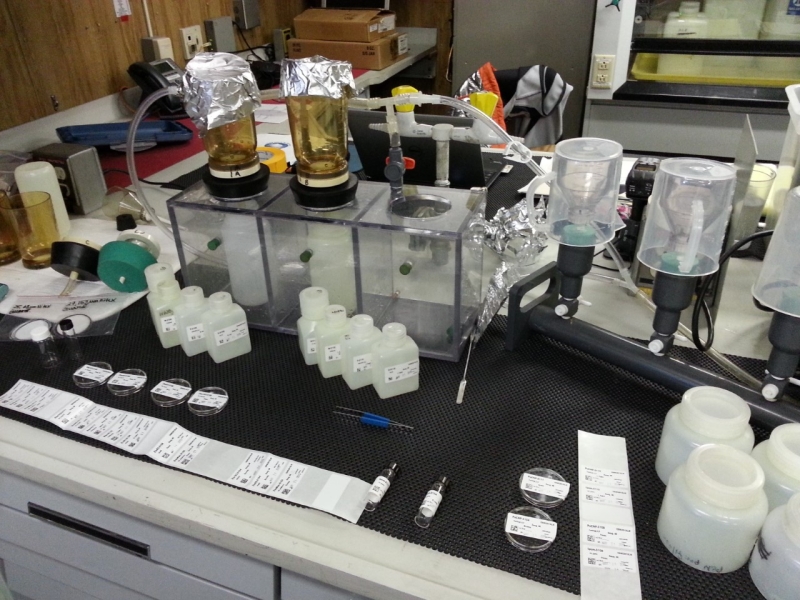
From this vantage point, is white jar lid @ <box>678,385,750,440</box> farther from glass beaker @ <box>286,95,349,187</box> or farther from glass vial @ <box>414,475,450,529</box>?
glass beaker @ <box>286,95,349,187</box>

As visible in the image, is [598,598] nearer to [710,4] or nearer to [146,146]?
[146,146]

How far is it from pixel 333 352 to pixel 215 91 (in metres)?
0.45

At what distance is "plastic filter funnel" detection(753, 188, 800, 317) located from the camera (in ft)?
2.32

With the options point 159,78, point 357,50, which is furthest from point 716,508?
point 357,50

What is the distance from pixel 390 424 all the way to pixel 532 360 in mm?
273

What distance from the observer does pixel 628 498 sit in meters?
0.74

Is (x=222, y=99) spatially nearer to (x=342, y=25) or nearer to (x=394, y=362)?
(x=394, y=362)

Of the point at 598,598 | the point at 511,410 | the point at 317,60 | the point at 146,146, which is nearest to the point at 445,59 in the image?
the point at 146,146

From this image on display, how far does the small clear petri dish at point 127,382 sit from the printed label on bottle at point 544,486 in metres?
0.59

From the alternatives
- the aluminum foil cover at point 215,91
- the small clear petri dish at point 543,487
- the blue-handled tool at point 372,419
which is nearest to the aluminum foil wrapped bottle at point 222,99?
the aluminum foil cover at point 215,91

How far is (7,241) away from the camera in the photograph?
132 cm

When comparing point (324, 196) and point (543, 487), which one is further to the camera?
point (324, 196)

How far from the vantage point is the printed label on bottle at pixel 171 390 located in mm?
926

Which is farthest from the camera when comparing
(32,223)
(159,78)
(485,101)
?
(159,78)
